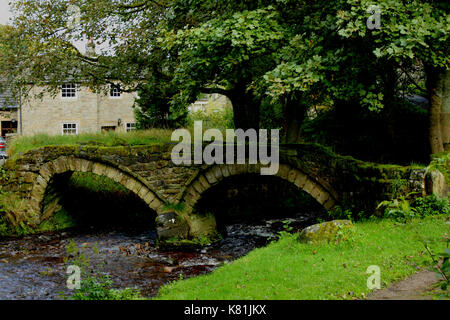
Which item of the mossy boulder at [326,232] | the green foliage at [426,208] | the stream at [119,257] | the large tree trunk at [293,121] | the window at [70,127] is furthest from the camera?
the window at [70,127]

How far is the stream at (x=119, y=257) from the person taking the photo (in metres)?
9.64

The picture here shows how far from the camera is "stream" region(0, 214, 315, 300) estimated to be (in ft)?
31.6

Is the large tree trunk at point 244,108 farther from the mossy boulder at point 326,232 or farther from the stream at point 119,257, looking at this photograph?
the mossy boulder at point 326,232

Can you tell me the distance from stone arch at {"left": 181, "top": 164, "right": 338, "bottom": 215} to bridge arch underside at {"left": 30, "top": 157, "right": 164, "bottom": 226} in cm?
97

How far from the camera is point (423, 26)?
8258 millimetres

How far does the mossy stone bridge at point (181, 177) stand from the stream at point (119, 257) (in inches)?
39.8

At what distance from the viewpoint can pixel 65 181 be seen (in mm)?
16391

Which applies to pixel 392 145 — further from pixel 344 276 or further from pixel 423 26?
pixel 344 276

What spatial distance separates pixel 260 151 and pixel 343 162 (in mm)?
2270

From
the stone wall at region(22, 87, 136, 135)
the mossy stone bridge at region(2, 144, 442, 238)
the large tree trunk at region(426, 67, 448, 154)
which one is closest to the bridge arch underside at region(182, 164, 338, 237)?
the mossy stone bridge at region(2, 144, 442, 238)

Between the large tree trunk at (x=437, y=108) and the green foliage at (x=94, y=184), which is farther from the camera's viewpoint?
the green foliage at (x=94, y=184)

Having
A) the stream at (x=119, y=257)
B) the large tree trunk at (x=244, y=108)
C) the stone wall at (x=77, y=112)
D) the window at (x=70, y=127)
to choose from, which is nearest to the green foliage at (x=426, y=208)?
the stream at (x=119, y=257)

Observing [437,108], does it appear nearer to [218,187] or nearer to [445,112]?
[445,112]
